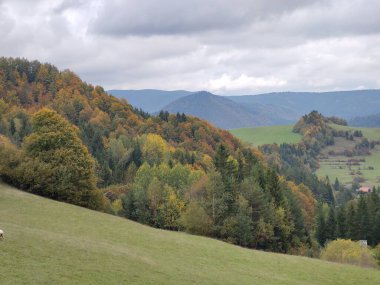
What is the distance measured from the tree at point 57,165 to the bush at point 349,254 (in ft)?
111

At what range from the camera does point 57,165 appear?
6319 centimetres

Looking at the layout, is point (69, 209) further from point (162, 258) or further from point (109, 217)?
point (162, 258)

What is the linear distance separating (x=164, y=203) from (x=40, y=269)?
58.2 meters

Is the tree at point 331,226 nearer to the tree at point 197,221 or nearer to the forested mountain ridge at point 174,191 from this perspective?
the forested mountain ridge at point 174,191

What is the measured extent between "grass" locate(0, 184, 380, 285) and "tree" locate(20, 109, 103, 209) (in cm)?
472

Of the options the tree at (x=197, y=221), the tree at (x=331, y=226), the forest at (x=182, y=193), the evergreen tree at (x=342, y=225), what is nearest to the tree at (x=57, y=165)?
the forest at (x=182, y=193)

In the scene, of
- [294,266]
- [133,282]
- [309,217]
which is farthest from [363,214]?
[133,282]

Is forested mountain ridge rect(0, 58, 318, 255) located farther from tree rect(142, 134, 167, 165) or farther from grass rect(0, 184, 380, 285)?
tree rect(142, 134, 167, 165)

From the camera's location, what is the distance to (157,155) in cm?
14938

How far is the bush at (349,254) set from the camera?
6544cm

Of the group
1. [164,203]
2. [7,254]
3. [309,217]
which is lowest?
[309,217]

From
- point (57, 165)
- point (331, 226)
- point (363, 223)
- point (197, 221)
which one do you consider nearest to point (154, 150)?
point (331, 226)

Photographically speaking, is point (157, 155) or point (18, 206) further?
point (157, 155)

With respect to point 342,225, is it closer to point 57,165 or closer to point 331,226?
point 331,226
